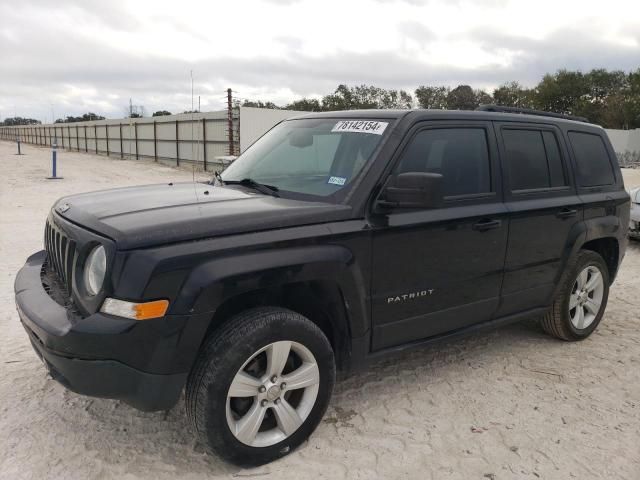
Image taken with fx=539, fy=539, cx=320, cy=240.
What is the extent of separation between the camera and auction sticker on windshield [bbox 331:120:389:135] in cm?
331

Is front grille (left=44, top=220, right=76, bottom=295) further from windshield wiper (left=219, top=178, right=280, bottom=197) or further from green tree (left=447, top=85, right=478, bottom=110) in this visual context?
green tree (left=447, top=85, right=478, bottom=110)

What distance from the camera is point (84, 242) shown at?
2621 millimetres

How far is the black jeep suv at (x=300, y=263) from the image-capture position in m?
2.44

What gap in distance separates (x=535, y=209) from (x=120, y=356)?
2961mm

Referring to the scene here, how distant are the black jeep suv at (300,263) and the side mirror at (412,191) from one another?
1 cm

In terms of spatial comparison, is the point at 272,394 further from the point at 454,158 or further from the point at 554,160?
the point at 554,160

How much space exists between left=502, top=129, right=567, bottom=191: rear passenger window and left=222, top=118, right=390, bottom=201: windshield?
1122 millimetres

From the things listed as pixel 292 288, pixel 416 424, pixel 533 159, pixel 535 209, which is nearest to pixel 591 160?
pixel 533 159

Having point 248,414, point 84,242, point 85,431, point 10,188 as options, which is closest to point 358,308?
point 248,414

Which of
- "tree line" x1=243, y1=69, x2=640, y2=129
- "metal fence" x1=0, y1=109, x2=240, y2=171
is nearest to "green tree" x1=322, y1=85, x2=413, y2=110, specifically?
"tree line" x1=243, y1=69, x2=640, y2=129

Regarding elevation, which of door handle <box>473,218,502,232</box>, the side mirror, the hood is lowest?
door handle <box>473,218,502,232</box>

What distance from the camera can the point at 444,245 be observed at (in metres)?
3.36

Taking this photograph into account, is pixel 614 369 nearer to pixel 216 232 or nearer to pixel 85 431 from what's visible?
pixel 216 232

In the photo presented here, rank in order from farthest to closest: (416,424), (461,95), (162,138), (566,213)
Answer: (461,95), (162,138), (566,213), (416,424)
